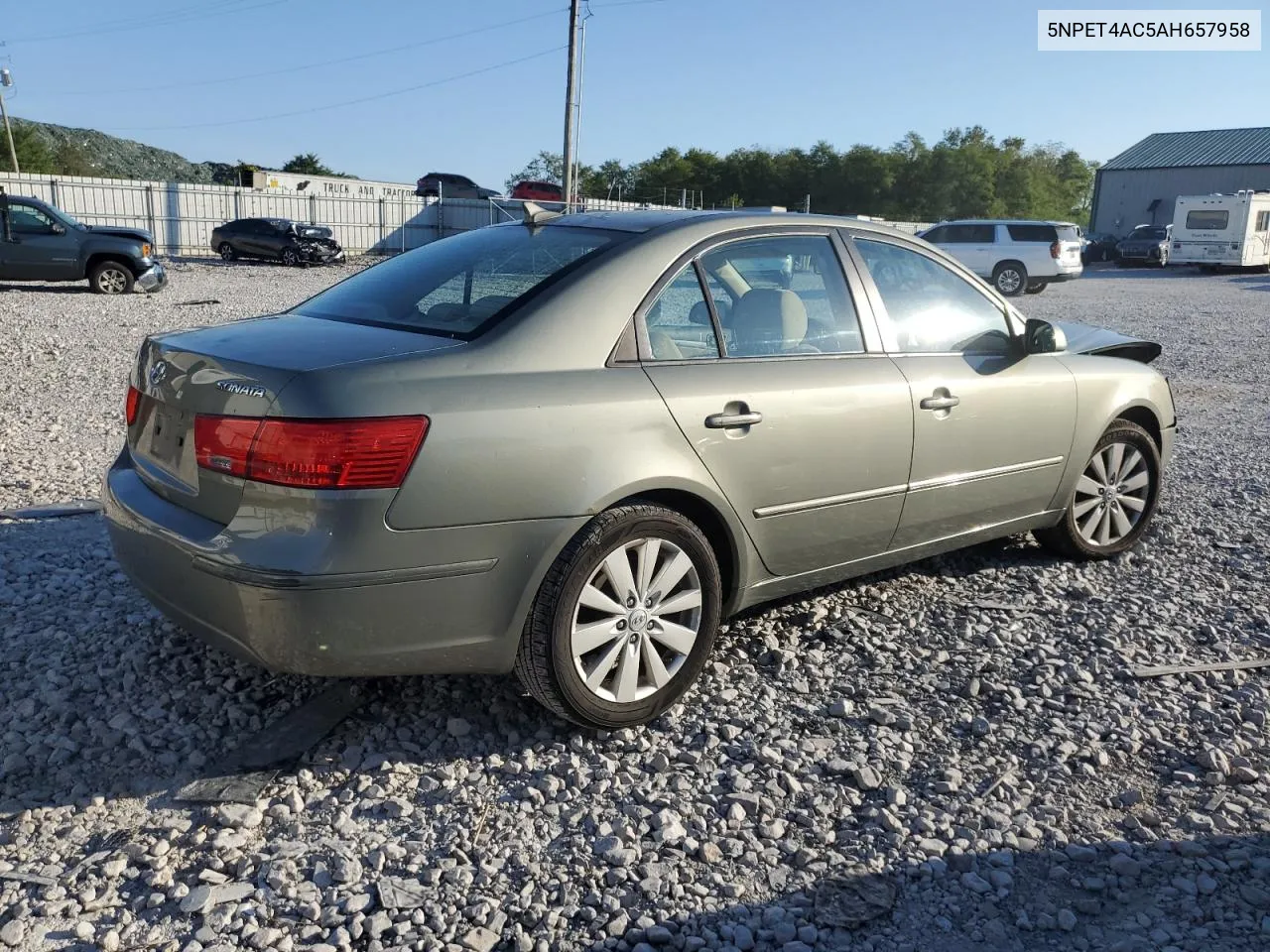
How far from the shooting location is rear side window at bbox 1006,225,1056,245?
25.3 meters

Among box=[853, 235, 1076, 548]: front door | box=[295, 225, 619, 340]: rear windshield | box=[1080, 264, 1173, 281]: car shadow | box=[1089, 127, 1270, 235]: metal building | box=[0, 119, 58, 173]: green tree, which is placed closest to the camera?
box=[295, 225, 619, 340]: rear windshield

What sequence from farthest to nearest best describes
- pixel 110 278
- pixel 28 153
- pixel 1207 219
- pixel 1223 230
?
pixel 28 153, pixel 1207 219, pixel 1223 230, pixel 110 278

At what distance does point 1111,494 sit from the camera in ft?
A: 17.4

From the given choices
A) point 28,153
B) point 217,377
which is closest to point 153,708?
point 217,377

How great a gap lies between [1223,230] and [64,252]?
3369 centimetres

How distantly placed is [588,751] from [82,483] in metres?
4.17

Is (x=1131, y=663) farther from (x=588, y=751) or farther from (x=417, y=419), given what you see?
(x=417, y=419)

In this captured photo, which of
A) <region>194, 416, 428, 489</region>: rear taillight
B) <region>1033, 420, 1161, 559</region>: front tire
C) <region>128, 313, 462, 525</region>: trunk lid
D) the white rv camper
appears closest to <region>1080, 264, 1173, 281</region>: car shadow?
the white rv camper

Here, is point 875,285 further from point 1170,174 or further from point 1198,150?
point 1198,150

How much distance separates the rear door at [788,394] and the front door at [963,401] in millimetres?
137

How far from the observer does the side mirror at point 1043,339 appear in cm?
462

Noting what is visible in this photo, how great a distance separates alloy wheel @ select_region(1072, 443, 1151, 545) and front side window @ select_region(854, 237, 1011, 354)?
99 cm

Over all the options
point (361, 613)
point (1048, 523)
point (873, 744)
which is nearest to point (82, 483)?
point (361, 613)

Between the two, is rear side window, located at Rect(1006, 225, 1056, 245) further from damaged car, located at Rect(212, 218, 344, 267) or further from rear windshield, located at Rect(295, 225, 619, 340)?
rear windshield, located at Rect(295, 225, 619, 340)
